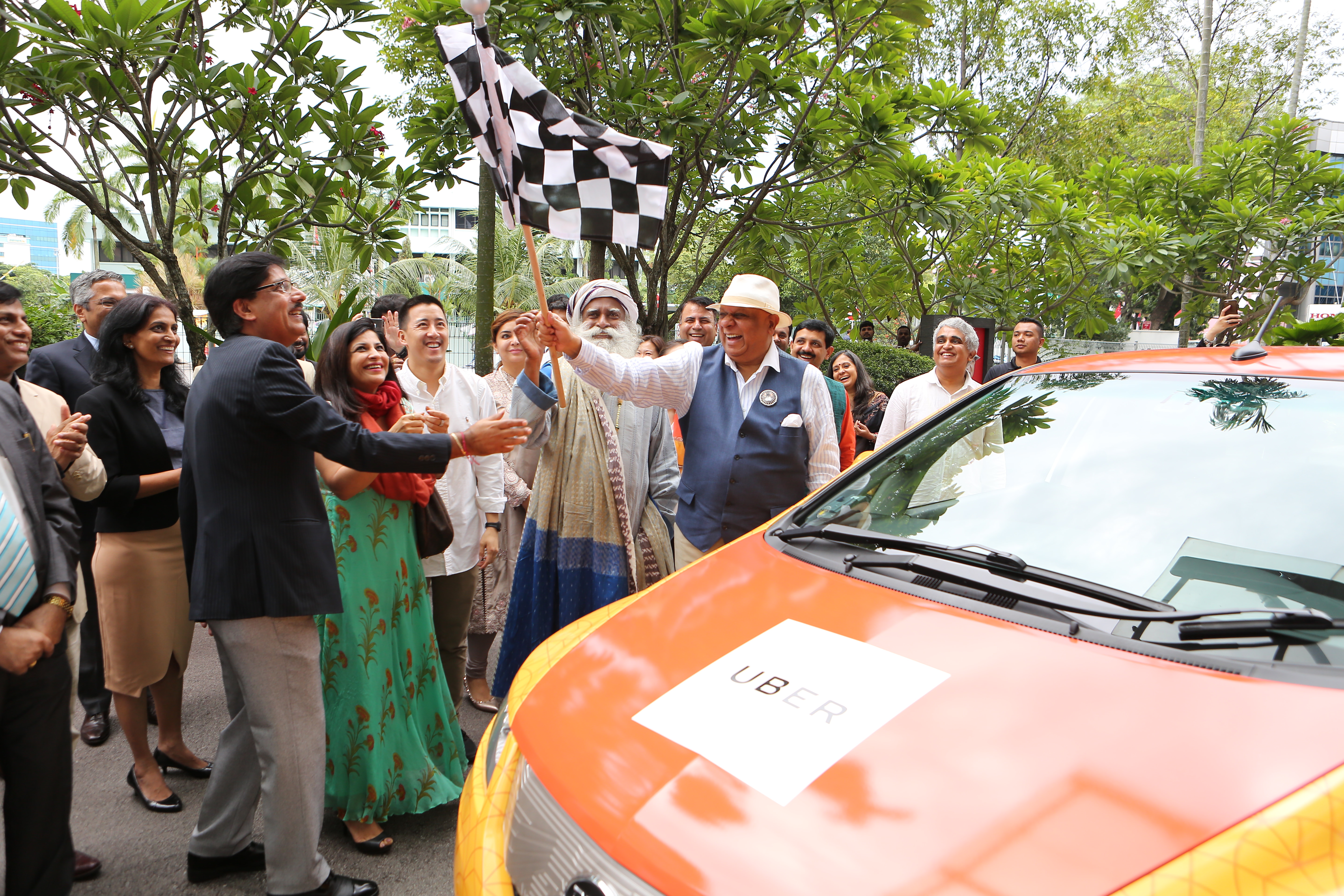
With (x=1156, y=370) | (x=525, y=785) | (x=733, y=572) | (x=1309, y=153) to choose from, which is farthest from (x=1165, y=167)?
(x=525, y=785)

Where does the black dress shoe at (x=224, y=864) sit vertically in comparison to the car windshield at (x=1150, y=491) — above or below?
below

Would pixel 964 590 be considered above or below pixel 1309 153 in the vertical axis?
below

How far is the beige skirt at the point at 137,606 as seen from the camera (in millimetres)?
3203

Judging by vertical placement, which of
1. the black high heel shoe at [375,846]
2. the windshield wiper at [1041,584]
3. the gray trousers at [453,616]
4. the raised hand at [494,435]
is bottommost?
the black high heel shoe at [375,846]

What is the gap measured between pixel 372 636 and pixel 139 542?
3.34ft

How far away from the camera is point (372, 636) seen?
3.06m

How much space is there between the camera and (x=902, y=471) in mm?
2400

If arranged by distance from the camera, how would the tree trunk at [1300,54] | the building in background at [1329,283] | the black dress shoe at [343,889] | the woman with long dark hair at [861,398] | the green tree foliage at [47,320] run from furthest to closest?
the building in background at [1329,283] < the tree trunk at [1300,54] < the green tree foliage at [47,320] < the woman with long dark hair at [861,398] < the black dress shoe at [343,889]

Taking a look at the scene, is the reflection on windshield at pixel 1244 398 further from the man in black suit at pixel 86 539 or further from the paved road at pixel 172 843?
the man in black suit at pixel 86 539

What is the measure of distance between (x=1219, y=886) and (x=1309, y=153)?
11.9m

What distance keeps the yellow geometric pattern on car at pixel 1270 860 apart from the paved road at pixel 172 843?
7.61ft

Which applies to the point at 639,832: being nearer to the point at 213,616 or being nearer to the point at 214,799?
the point at 213,616

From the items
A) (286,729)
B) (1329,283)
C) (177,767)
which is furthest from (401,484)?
(1329,283)

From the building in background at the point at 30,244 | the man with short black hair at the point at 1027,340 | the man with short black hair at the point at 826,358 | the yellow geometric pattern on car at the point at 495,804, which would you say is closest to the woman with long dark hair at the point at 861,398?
the man with short black hair at the point at 826,358
